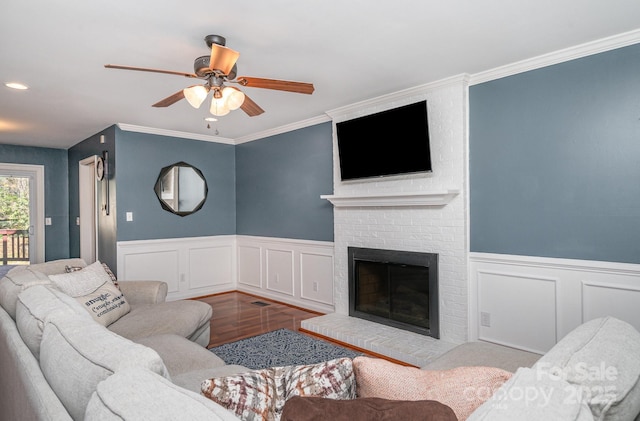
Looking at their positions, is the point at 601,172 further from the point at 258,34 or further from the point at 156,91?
the point at 156,91

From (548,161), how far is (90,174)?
19.8ft

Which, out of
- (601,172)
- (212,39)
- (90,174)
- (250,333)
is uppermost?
(212,39)

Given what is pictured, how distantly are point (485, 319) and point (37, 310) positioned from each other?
3.10m

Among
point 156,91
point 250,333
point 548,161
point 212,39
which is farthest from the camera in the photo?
point 250,333

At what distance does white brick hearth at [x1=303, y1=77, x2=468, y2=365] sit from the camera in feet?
11.0

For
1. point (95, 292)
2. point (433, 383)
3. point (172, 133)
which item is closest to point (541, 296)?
point (433, 383)

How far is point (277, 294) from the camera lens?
17.6ft

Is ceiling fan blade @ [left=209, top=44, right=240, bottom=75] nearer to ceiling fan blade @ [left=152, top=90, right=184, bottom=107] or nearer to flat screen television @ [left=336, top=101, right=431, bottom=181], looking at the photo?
ceiling fan blade @ [left=152, top=90, right=184, bottom=107]

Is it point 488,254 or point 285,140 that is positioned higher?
point 285,140

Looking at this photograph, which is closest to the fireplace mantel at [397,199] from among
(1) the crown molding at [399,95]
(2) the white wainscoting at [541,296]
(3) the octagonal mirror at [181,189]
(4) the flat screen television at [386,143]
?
(4) the flat screen television at [386,143]

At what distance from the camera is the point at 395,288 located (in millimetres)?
3904

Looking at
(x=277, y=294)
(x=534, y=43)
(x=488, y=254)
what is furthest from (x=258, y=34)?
(x=277, y=294)

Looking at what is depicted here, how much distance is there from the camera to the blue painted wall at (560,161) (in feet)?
8.50

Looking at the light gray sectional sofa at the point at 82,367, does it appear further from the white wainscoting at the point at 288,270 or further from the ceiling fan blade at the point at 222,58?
the white wainscoting at the point at 288,270
